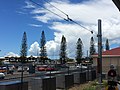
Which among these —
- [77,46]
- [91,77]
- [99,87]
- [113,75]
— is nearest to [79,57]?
[77,46]

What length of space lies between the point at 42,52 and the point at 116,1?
99.2 metres

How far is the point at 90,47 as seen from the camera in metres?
128

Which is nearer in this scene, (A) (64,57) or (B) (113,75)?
(B) (113,75)

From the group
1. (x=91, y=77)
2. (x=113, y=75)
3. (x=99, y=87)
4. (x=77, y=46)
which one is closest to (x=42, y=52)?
(x=77, y=46)

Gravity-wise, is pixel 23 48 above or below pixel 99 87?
above

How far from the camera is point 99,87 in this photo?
2212cm

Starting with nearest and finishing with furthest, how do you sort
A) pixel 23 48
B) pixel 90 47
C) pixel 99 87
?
pixel 99 87
pixel 23 48
pixel 90 47

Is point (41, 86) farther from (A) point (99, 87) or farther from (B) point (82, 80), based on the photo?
(B) point (82, 80)

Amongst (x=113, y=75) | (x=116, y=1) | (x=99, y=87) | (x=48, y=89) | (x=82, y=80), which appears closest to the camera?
(x=116, y=1)

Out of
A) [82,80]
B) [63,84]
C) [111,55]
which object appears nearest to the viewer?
[63,84]

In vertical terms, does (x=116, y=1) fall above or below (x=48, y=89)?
above

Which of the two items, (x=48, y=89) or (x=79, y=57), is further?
(x=79, y=57)

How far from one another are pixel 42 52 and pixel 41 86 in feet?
308

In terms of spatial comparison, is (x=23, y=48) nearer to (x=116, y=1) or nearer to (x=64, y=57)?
(x=64, y=57)
